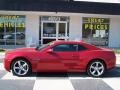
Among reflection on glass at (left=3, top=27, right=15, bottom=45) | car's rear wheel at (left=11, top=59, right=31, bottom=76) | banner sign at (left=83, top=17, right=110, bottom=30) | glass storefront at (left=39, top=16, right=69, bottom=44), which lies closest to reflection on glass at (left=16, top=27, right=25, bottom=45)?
reflection on glass at (left=3, top=27, right=15, bottom=45)

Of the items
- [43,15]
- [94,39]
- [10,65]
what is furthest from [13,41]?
[10,65]

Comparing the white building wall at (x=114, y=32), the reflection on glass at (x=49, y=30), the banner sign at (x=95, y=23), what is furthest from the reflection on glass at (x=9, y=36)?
the white building wall at (x=114, y=32)

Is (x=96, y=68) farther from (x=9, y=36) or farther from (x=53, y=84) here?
(x=9, y=36)

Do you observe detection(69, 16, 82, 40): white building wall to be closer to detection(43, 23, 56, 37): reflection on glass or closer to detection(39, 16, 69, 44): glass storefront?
detection(39, 16, 69, 44): glass storefront

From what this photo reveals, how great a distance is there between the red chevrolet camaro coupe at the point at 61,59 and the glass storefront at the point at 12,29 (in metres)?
16.6

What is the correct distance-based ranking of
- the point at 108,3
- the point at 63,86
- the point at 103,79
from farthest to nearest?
the point at 108,3
the point at 103,79
the point at 63,86

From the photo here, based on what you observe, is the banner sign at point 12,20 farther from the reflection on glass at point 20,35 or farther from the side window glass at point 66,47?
the side window glass at point 66,47

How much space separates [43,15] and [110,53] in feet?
56.5

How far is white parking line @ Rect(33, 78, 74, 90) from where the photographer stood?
10.3 meters

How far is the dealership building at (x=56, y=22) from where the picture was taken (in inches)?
1073

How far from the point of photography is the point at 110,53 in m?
12.7

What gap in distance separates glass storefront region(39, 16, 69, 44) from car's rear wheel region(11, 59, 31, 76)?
1726cm

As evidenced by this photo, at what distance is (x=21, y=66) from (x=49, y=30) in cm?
1786

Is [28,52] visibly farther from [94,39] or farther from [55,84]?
[94,39]
